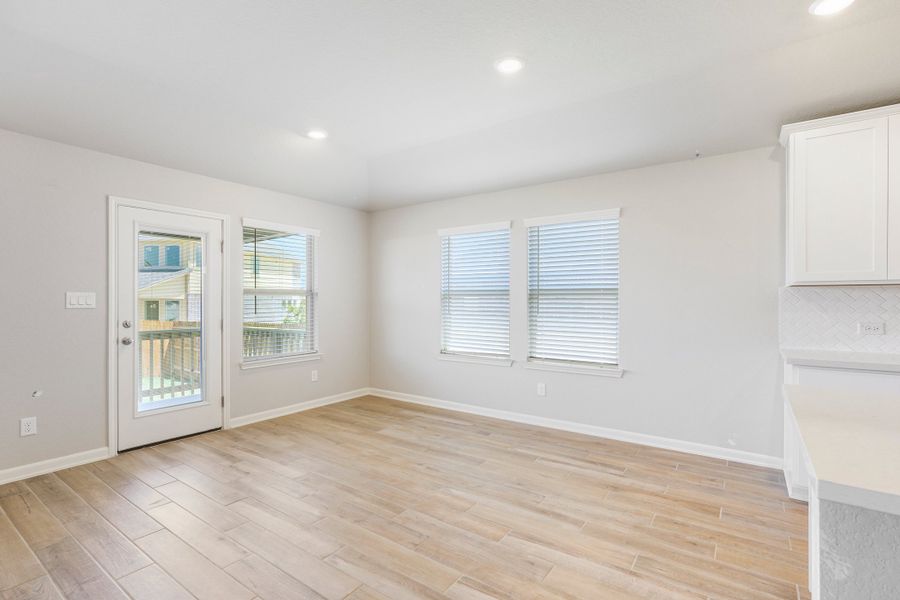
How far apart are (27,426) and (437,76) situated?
386cm

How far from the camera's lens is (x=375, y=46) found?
241 centimetres

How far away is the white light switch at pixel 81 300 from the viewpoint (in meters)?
3.44

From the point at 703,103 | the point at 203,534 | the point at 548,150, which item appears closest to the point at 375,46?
the point at 548,150

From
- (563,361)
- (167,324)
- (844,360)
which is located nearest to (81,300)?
(167,324)

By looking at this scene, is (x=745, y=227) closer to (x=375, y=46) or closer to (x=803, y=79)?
(x=803, y=79)

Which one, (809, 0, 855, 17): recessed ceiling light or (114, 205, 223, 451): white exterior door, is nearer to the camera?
(809, 0, 855, 17): recessed ceiling light

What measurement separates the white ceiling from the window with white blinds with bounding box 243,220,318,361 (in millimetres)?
1043

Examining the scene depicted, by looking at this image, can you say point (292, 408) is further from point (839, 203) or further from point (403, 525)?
point (839, 203)

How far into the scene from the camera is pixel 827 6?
1.97 m

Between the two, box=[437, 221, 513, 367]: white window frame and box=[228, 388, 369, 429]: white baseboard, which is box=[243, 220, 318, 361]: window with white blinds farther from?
box=[437, 221, 513, 367]: white window frame

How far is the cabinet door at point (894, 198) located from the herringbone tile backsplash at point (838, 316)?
40 cm

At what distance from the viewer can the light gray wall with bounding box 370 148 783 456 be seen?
3.43m

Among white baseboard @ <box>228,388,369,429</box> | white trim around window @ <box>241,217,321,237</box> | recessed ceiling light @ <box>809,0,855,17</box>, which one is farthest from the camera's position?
white trim around window @ <box>241,217,321,237</box>

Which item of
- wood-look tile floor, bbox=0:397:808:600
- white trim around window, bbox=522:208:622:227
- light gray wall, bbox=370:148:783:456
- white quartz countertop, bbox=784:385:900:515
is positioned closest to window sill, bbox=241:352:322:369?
wood-look tile floor, bbox=0:397:808:600
